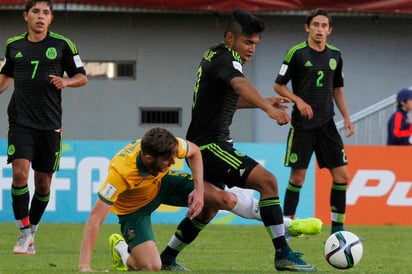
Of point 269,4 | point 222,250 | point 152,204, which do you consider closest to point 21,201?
point 222,250

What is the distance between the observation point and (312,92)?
12.8m

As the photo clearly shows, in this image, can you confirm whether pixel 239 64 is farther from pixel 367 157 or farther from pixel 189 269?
pixel 367 157

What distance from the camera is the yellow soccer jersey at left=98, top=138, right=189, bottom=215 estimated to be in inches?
345

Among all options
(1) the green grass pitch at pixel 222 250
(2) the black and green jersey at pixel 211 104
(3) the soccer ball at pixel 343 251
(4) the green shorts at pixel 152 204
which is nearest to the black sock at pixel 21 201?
(1) the green grass pitch at pixel 222 250

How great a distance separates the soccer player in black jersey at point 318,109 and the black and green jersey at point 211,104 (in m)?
3.06

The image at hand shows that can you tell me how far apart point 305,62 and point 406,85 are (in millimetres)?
8702

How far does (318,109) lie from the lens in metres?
12.8

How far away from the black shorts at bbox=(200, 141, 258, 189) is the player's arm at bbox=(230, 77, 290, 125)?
1.56ft

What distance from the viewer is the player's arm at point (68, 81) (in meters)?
11.3

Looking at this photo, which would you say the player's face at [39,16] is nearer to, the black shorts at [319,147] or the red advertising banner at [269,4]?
the black shorts at [319,147]

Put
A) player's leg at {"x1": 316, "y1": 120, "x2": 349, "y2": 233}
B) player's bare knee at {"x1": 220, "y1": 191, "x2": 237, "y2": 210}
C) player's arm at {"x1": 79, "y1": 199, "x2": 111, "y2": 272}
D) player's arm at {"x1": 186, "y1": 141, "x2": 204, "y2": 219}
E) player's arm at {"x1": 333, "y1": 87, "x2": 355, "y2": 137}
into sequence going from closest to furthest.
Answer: player's arm at {"x1": 79, "y1": 199, "x2": 111, "y2": 272}, player's arm at {"x1": 186, "y1": 141, "x2": 204, "y2": 219}, player's bare knee at {"x1": 220, "y1": 191, "x2": 237, "y2": 210}, player's leg at {"x1": 316, "y1": 120, "x2": 349, "y2": 233}, player's arm at {"x1": 333, "y1": 87, "x2": 355, "y2": 137}

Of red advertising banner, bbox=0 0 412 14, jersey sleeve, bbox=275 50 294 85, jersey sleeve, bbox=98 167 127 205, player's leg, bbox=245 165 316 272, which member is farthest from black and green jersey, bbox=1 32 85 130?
red advertising banner, bbox=0 0 412 14

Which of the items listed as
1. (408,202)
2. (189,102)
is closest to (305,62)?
(408,202)

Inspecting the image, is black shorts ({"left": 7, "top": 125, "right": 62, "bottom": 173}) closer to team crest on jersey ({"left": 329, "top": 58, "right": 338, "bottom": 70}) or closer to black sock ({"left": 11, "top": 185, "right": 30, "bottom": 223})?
black sock ({"left": 11, "top": 185, "right": 30, "bottom": 223})
